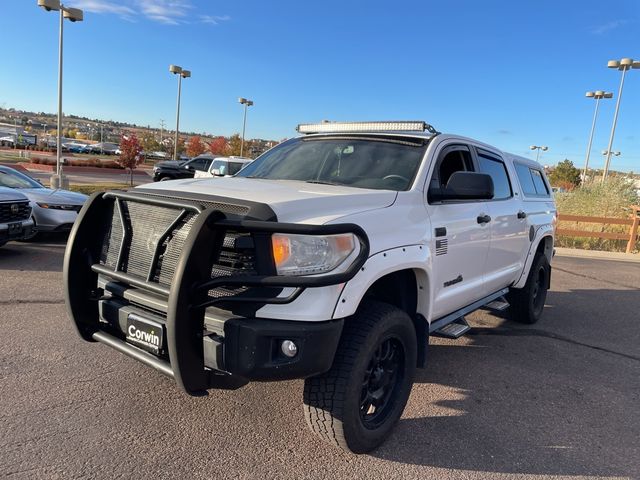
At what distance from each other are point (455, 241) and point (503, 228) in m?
1.25

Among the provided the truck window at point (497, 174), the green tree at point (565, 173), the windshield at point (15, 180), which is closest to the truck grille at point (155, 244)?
the truck window at point (497, 174)

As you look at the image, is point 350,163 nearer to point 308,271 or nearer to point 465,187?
point 465,187

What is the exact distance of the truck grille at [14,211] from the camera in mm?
7387

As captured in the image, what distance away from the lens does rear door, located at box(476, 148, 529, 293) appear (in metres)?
4.61

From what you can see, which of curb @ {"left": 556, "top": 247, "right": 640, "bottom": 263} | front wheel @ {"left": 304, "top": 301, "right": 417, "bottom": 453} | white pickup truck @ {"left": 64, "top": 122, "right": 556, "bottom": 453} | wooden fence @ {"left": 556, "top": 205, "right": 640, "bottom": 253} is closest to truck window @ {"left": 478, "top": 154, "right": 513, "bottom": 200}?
white pickup truck @ {"left": 64, "top": 122, "right": 556, "bottom": 453}

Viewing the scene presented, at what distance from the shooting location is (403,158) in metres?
3.79

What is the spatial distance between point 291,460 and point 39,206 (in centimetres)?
786

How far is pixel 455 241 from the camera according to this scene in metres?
3.77

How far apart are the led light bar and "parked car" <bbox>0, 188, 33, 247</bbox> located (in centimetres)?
524

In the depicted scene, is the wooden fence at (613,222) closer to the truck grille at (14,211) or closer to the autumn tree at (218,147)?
the truck grille at (14,211)

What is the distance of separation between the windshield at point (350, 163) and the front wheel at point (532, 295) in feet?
9.64

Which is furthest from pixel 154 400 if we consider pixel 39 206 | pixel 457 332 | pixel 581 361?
pixel 39 206

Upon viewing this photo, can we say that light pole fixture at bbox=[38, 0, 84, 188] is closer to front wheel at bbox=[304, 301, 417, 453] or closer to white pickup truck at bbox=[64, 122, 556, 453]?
white pickup truck at bbox=[64, 122, 556, 453]

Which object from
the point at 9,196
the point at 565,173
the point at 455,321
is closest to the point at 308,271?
the point at 455,321
